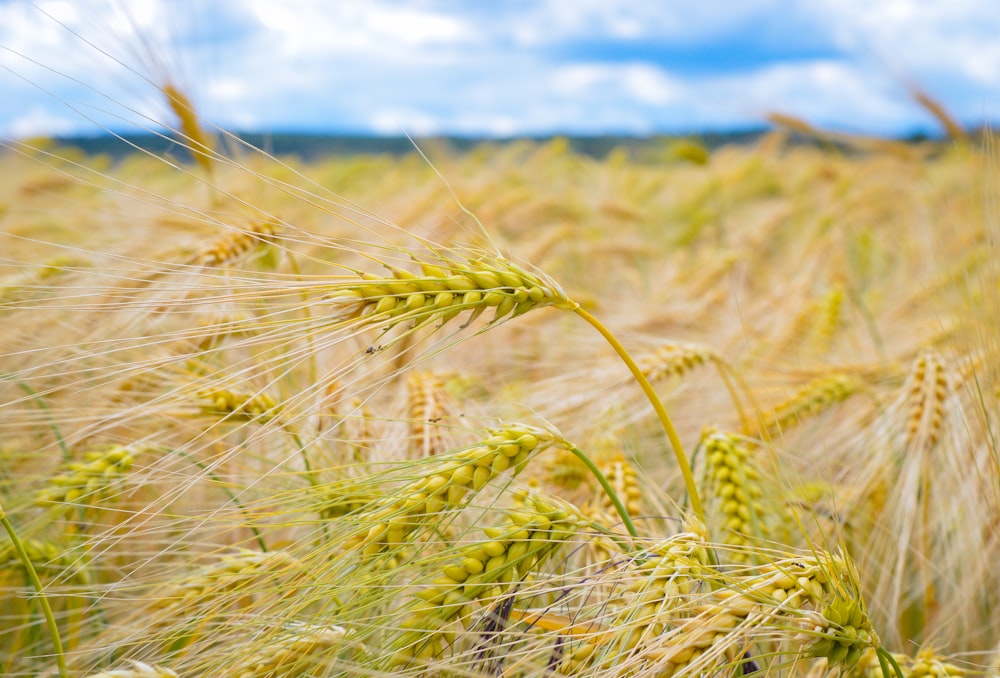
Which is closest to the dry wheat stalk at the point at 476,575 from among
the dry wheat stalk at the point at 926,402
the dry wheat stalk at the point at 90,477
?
the dry wheat stalk at the point at 90,477

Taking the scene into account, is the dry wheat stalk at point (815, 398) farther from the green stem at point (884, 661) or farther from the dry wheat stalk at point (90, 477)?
the dry wheat stalk at point (90, 477)

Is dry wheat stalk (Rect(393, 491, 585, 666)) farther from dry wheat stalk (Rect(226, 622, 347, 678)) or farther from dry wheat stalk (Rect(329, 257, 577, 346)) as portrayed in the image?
dry wheat stalk (Rect(329, 257, 577, 346))

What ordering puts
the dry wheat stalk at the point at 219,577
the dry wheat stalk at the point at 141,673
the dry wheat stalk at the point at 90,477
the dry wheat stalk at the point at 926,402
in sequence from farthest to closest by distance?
the dry wheat stalk at the point at 926,402 < the dry wheat stalk at the point at 90,477 < the dry wheat stalk at the point at 219,577 < the dry wheat stalk at the point at 141,673

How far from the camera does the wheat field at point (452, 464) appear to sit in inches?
32.0

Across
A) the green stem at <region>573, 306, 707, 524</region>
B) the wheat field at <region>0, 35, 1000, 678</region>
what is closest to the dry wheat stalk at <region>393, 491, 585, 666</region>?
the wheat field at <region>0, 35, 1000, 678</region>

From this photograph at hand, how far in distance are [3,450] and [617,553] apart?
127cm

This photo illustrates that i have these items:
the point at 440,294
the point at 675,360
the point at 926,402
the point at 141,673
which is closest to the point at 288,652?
the point at 141,673

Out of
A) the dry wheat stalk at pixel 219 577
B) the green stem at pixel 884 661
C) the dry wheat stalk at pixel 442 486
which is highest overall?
the dry wheat stalk at pixel 442 486

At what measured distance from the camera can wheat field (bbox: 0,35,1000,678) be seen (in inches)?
32.0

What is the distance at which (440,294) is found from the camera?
0.85m

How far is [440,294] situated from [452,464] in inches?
7.8

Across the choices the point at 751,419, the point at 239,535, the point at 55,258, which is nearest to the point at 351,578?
the point at 239,535

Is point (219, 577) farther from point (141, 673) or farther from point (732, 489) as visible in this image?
point (732, 489)

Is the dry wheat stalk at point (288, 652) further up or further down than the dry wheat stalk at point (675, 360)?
further down
